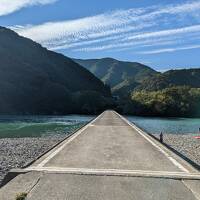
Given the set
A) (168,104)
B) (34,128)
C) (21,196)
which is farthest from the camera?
(168,104)

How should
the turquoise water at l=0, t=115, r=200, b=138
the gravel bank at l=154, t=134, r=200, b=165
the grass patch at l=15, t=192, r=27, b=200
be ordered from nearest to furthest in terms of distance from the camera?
the grass patch at l=15, t=192, r=27, b=200
the gravel bank at l=154, t=134, r=200, b=165
the turquoise water at l=0, t=115, r=200, b=138

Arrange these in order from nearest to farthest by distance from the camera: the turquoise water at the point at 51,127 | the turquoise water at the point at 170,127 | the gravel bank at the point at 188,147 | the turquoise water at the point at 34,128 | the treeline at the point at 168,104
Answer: the gravel bank at the point at 188,147 → the turquoise water at the point at 34,128 → the turquoise water at the point at 51,127 → the turquoise water at the point at 170,127 → the treeline at the point at 168,104

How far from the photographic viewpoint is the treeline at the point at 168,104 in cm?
16375

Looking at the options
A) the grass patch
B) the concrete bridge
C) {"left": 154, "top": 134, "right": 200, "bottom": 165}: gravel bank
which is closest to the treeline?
{"left": 154, "top": 134, "right": 200, "bottom": 165}: gravel bank

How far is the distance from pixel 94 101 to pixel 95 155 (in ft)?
565

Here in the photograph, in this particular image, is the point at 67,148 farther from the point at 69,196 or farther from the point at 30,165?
the point at 69,196

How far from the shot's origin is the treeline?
163750 mm

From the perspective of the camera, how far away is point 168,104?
540ft

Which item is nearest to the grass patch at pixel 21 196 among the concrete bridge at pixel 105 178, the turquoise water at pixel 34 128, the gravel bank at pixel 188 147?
the concrete bridge at pixel 105 178

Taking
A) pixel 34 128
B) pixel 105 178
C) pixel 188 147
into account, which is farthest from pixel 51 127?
pixel 105 178

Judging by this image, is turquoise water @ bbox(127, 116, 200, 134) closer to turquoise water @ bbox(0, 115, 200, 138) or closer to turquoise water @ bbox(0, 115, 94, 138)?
turquoise water @ bbox(0, 115, 200, 138)

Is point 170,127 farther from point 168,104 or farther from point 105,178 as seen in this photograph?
point 168,104

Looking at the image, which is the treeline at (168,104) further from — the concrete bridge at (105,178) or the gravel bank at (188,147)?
the concrete bridge at (105,178)

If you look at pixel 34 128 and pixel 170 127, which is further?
pixel 170 127
